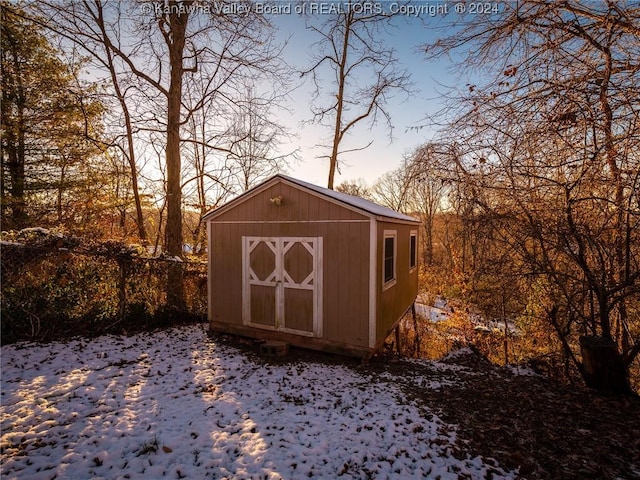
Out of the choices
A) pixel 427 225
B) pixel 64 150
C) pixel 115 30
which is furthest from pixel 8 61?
pixel 427 225

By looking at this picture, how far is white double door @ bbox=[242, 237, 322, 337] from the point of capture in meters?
5.73

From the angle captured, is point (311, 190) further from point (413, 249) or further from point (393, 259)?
point (413, 249)

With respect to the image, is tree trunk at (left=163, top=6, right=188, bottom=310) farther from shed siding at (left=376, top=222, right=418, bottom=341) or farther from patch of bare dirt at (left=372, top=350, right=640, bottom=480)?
patch of bare dirt at (left=372, top=350, right=640, bottom=480)

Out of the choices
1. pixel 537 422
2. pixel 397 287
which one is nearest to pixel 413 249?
pixel 397 287

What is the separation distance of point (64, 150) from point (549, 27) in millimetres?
12072

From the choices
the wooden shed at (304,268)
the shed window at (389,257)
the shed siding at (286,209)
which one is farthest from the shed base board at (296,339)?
the shed siding at (286,209)

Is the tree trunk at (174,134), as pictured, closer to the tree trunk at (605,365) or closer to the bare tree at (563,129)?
the bare tree at (563,129)

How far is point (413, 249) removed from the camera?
9461mm

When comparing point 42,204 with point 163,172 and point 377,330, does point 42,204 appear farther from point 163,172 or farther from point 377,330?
point 377,330

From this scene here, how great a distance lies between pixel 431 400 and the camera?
4332 millimetres

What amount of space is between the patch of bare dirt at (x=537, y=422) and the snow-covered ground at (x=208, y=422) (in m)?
0.29

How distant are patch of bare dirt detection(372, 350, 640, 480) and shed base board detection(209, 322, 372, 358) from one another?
470 mm

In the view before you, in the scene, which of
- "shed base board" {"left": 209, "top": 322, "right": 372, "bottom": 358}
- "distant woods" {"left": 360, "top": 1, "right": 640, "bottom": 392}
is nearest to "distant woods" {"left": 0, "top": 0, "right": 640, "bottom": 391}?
"distant woods" {"left": 360, "top": 1, "right": 640, "bottom": 392}

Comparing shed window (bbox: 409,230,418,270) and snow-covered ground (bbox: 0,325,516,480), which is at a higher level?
shed window (bbox: 409,230,418,270)
